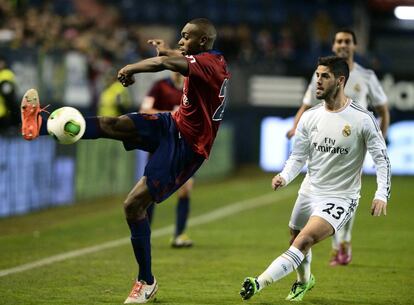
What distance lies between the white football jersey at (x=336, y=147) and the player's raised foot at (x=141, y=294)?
1.43 meters

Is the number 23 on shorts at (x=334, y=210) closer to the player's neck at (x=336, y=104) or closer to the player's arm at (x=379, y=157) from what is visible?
the player's arm at (x=379, y=157)

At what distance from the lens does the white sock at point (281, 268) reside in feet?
26.5

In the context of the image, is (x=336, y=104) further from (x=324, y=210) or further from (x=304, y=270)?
(x=304, y=270)

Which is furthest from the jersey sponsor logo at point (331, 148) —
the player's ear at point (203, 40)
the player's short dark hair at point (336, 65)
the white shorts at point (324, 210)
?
the player's ear at point (203, 40)

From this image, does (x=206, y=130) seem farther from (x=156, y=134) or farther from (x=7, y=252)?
(x=7, y=252)

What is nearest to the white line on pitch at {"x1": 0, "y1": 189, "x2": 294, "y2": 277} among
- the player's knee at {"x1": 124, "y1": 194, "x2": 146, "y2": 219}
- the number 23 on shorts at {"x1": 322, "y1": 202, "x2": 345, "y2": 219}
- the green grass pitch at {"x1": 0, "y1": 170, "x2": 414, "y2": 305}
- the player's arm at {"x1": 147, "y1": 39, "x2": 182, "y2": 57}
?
the green grass pitch at {"x1": 0, "y1": 170, "x2": 414, "y2": 305}

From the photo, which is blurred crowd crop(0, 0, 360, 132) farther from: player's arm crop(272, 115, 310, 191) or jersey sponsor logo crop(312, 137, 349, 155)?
jersey sponsor logo crop(312, 137, 349, 155)

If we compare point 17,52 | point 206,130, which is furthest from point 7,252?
point 17,52

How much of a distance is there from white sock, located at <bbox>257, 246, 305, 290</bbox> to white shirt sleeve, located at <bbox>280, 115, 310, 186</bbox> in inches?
29.3

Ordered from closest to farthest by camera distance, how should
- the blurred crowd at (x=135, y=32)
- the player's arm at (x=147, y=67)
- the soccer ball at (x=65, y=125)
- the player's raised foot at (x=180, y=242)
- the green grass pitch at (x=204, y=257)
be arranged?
1. the player's arm at (x=147, y=67)
2. the soccer ball at (x=65, y=125)
3. the green grass pitch at (x=204, y=257)
4. the player's raised foot at (x=180, y=242)
5. the blurred crowd at (x=135, y=32)

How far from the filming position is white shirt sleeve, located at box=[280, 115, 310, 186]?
8641 mm

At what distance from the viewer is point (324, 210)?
8516 mm

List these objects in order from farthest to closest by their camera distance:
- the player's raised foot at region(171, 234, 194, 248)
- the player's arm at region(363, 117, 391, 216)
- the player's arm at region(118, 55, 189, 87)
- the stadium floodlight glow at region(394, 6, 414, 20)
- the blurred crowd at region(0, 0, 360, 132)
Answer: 1. the stadium floodlight glow at region(394, 6, 414, 20)
2. the blurred crowd at region(0, 0, 360, 132)
3. the player's raised foot at region(171, 234, 194, 248)
4. the player's arm at region(363, 117, 391, 216)
5. the player's arm at region(118, 55, 189, 87)

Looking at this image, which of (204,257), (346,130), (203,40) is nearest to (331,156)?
(346,130)
